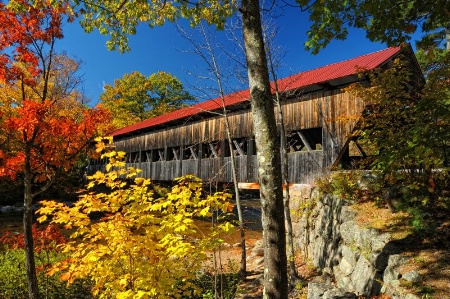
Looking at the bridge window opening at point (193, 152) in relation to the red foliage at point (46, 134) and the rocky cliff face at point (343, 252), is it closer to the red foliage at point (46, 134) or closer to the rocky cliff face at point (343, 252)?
the rocky cliff face at point (343, 252)

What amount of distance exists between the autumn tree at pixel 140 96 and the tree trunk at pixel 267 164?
32088 millimetres

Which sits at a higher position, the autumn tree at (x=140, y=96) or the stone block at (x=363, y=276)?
the autumn tree at (x=140, y=96)

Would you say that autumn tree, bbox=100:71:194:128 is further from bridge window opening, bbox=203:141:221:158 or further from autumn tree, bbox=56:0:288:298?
autumn tree, bbox=56:0:288:298

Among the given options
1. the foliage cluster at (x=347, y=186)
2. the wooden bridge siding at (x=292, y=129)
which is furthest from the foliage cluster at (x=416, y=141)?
the wooden bridge siding at (x=292, y=129)

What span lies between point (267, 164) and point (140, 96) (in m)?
35.3

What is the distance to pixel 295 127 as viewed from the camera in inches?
467

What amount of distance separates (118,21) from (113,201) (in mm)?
3244

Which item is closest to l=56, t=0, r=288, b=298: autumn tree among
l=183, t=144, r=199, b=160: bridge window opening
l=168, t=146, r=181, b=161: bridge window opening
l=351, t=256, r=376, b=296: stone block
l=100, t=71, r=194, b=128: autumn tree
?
l=351, t=256, r=376, b=296: stone block

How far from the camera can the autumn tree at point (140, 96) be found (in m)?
34.7

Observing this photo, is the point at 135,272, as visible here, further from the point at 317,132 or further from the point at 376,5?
the point at 317,132

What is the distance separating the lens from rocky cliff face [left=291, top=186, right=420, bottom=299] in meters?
4.51

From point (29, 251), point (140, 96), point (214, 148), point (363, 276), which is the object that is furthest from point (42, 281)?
point (140, 96)

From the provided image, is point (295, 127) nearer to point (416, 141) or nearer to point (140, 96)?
point (416, 141)

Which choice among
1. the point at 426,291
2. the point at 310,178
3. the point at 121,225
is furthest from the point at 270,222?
the point at 310,178
